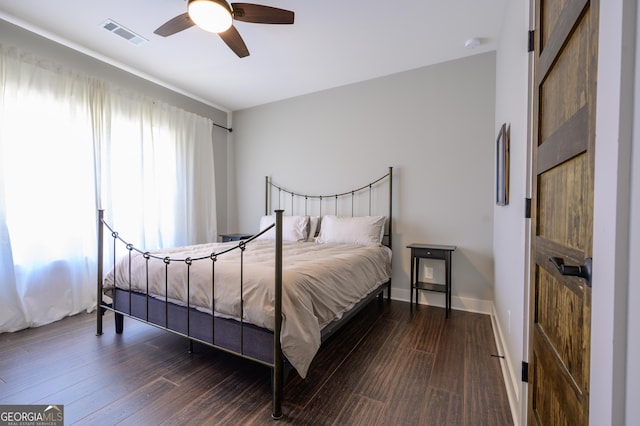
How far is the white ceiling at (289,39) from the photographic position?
2316mm

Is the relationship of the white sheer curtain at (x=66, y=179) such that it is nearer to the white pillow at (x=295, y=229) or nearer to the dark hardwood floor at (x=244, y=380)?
the dark hardwood floor at (x=244, y=380)

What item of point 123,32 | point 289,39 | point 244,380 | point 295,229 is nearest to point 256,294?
point 244,380

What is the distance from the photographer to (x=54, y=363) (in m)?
1.97

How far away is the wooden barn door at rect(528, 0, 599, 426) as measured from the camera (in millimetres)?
690

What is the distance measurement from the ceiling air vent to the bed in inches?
66.1

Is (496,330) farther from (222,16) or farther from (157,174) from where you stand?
(157,174)

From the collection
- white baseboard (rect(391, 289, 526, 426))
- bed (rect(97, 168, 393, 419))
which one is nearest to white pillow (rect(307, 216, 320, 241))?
bed (rect(97, 168, 393, 419))

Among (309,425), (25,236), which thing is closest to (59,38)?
(25,236)

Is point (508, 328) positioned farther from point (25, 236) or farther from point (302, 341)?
point (25, 236)

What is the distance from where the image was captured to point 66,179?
278cm

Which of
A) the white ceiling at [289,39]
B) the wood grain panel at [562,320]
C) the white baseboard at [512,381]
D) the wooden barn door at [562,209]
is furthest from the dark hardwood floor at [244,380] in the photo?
the white ceiling at [289,39]

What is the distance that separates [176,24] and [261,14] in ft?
2.26

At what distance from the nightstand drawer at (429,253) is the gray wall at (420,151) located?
1.16 feet

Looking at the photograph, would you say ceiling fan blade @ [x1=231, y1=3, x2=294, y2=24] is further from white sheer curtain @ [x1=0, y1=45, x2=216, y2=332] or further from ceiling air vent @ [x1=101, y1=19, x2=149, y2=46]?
white sheer curtain @ [x1=0, y1=45, x2=216, y2=332]
